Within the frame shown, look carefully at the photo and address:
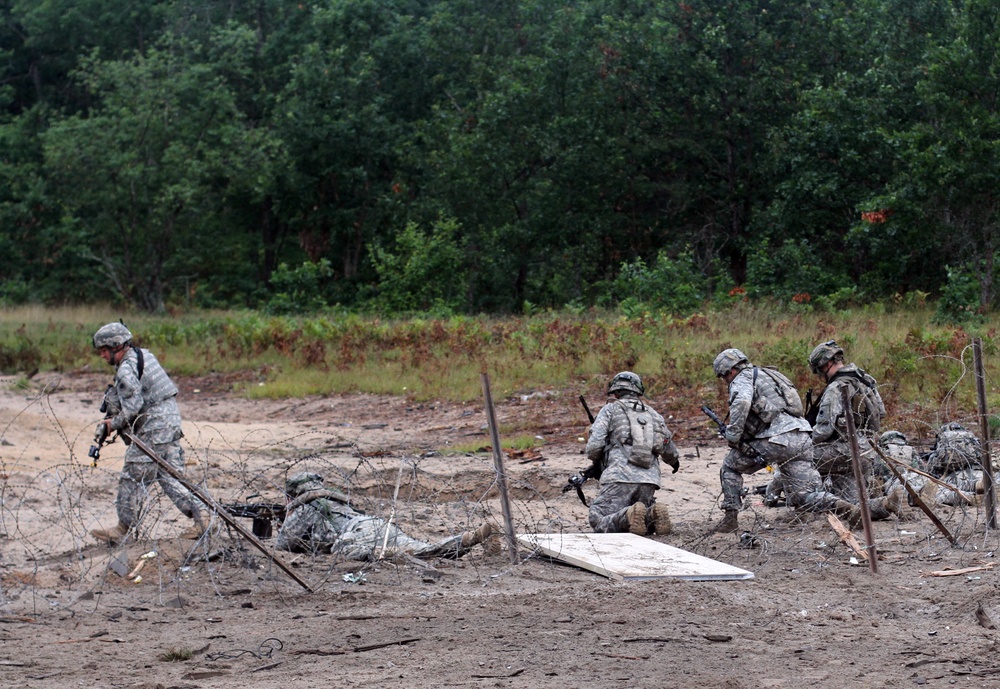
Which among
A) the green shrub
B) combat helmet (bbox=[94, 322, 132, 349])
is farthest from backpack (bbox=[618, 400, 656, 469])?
the green shrub

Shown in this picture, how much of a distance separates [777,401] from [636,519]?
→ 1361 millimetres

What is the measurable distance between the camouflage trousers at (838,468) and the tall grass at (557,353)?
110 inches

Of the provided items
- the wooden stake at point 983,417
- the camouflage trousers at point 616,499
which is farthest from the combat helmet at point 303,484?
the wooden stake at point 983,417

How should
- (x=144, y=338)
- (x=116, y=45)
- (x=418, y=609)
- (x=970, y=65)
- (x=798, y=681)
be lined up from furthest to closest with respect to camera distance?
(x=116, y=45) → (x=144, y=338) → (x=970, y=65) → (x=418, y=609) → (x=798, y=681)

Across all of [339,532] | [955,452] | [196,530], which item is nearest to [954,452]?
[955,452]

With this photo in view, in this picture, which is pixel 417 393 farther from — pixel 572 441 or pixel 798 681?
pixel 798 681

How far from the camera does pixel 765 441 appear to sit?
29.9 ft

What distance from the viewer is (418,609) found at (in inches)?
269

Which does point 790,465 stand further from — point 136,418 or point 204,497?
point 136,418

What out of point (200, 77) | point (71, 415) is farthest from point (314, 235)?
point (71, 415)

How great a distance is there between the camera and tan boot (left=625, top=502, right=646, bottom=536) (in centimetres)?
883

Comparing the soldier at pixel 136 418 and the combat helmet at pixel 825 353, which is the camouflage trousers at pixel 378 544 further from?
the combat helmet at pixel 825 353

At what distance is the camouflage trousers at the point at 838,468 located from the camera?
362 inches

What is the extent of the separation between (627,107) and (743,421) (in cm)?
1987
